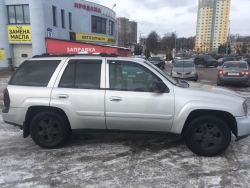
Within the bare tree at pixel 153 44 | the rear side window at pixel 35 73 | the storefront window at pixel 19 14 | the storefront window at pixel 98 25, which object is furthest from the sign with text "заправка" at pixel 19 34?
the bare tree at pixel 153 44

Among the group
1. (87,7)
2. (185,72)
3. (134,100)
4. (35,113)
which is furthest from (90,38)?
(134,100)

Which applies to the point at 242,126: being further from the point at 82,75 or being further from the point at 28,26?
the point at 28,26

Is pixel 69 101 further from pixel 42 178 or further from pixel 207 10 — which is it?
pixel 207 10

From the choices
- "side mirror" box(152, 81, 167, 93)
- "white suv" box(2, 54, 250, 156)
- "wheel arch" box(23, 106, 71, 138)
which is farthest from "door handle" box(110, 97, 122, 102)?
"wheel arch" box(23, 106, 71, 138)

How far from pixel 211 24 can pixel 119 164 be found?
123 meters

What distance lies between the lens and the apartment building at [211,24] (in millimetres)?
103250

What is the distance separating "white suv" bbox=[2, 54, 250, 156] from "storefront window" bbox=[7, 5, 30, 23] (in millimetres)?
20024

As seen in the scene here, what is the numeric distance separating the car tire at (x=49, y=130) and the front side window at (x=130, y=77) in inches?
46.8

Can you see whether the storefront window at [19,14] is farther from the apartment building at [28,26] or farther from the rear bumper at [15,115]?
the rear bumper at [15,115]

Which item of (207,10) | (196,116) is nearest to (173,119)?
(196,116)

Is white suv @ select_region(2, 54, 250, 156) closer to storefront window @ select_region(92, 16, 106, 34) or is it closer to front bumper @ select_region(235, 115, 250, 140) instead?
front bumper @ select_region(235, 115, 250, 140)

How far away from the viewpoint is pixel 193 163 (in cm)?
369

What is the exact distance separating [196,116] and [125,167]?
1501mm

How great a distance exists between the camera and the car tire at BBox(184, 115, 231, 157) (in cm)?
380
